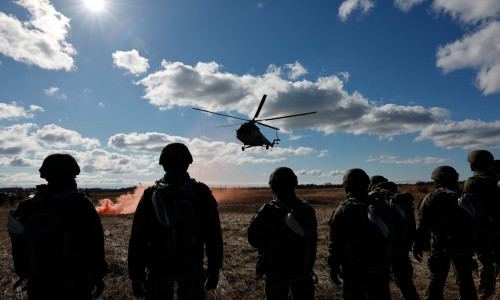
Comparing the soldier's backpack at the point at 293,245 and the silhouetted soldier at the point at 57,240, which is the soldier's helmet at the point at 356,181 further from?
the silhouetted soldier at the point at 57,240

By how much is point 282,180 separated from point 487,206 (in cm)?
454

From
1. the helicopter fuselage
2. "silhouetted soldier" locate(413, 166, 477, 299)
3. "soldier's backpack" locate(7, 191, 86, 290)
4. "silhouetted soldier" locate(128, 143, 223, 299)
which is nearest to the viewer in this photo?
"soldier's backpack" locate(7, 191, 86, 290)

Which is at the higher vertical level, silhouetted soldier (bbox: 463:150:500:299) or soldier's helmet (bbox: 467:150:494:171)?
soldier's helmet (bbox: 467:150:494:171)

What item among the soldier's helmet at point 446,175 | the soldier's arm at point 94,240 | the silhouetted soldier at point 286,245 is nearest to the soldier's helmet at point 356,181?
the silhouetted soldier at point 286,245

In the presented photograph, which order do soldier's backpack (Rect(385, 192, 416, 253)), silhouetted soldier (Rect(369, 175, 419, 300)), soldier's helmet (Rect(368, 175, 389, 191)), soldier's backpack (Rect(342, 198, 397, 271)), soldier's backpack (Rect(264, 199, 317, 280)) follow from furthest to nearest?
soldier's helmet (Rect(368, 175, 389, 191)) → silhouetted soldier (Rect(369, 175, 419, 300)) → soldier's backpack (Rect(385, 192, 416, 253)) → soldier's backpack (Rect(342, 198, 397, 271)) → soldier's backpack (Rect(264, 199, 317, 280))

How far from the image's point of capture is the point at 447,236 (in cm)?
500

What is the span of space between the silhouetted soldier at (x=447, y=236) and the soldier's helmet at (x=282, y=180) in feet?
8.95

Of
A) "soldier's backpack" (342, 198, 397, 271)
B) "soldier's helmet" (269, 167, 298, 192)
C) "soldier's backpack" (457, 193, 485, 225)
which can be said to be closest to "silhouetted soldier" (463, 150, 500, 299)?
"soldier's backpack" (457, 193, 485, 225)

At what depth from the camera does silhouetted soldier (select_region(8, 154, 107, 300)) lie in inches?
128

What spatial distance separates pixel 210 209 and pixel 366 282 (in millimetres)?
2524

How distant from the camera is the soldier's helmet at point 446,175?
5.21 m

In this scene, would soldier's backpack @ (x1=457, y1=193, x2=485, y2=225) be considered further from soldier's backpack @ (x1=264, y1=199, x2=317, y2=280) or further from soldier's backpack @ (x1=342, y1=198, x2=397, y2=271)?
soldier's backpack @ (x1=264, y1=199, x2=317, y2=280)

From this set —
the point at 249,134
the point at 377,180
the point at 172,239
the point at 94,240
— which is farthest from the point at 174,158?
the point at 249,134

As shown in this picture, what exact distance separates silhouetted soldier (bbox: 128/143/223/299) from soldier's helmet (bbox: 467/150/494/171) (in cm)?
577
